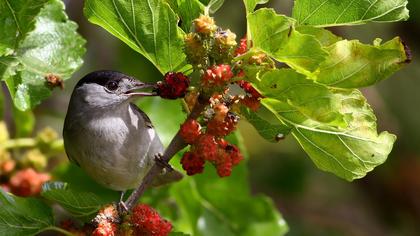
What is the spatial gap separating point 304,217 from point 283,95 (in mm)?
3365

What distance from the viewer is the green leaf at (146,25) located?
Answer: 6.89 feet

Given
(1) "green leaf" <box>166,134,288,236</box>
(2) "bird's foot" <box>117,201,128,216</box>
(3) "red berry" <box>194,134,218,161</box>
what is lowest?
(1) "green leaf" <box>166,134,288,236</box>

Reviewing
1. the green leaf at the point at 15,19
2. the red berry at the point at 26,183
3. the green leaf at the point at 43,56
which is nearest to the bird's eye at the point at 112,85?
the green leaf at the point at 43,56

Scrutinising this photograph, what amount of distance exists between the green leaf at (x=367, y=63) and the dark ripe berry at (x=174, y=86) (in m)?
0.38

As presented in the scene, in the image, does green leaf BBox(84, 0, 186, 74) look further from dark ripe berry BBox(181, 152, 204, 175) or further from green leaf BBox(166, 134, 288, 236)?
green leaf BBox(166, 134, 288, 236)

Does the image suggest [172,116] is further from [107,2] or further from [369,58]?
[369,58]

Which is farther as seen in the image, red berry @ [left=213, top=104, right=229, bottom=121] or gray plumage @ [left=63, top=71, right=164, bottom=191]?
gray plumage @ [left=63, top=71, right=164, bottom=191]

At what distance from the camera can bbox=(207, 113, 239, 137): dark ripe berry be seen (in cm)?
198

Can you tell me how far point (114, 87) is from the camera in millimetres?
2980

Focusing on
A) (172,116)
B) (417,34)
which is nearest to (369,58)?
(172,116)

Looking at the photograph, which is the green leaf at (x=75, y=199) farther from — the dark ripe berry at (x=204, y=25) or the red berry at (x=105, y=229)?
the dark ripe berry at (x=204, y=25)

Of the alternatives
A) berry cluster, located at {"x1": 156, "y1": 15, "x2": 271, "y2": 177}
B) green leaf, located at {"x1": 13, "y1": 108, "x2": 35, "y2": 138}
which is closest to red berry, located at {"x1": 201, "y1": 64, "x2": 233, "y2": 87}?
berry cluster, located at {"x1": 156, "y1": 15, "x2": 271, "y2": 177}

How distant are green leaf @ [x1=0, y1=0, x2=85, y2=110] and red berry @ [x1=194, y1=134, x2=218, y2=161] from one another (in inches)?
27.1

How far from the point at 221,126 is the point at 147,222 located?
380 millimetres
